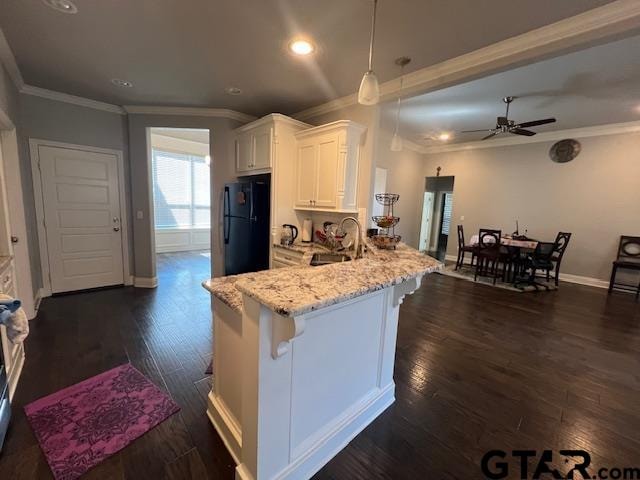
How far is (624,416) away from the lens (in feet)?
6.11

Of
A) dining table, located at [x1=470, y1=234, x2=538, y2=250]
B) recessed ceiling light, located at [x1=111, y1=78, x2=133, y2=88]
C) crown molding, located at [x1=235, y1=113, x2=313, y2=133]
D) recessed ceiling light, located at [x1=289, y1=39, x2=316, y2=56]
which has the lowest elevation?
dining table, located at [x1=470, y1=234, x2=538, y2=250]

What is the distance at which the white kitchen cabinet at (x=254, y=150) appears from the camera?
3395 millimetres

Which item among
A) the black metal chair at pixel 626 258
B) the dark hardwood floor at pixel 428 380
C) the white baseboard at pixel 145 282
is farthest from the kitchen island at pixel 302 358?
the black metal chair at pixel 626 258

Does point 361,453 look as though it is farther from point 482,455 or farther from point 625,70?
point 625,70

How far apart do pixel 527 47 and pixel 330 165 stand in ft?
6.13

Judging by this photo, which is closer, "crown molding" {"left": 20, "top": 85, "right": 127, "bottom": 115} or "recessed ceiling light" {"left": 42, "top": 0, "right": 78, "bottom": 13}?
"recessed ceiling light" {"left": 42, "top": 0, "right": 78, "bottom": 13}

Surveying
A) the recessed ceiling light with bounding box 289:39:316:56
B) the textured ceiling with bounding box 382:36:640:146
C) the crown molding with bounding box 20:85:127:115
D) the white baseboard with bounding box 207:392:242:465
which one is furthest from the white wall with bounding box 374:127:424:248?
the white baseboard with bounding box 207:392:242:465

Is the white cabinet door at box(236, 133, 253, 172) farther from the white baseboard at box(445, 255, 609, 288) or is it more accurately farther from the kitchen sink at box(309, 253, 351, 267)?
the white baseboard at box(445, 255, 609, 288)

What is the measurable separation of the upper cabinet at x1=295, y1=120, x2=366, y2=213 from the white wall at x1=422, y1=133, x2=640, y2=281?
15.4 ft

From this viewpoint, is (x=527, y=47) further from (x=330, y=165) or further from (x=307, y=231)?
(x=307, y=231)

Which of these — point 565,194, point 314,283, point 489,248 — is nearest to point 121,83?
point 314,283

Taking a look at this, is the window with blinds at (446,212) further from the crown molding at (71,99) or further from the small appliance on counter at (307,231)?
the crown molding at (71,99)

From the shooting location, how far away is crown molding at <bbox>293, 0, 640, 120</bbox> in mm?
1655

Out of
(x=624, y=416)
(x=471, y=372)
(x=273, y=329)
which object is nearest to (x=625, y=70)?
(x=624, y=416)
